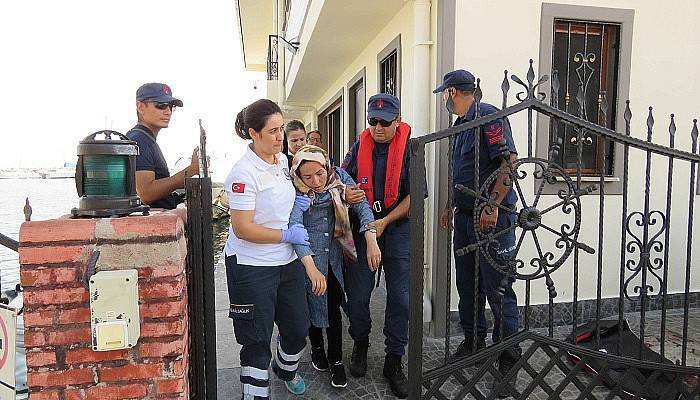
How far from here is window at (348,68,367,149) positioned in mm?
6443

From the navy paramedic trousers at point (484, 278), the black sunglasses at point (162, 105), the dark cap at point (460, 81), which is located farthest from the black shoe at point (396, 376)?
A: the black sunglasses at point (162, 105)

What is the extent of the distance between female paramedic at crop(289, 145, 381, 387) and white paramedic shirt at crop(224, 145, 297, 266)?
21 cm

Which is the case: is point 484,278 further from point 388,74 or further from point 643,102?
point 388,74

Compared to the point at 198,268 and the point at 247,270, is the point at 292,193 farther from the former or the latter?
the point at 198,268

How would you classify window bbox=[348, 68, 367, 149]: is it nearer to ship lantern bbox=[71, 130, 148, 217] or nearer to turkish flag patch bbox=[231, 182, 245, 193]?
turkish flag patch bbox=[231, 182, 245, 193]

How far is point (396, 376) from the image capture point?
2.86m

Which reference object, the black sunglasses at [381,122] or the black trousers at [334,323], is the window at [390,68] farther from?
the black trousers at [334,323]

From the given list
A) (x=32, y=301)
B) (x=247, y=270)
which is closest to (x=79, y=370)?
(x=32, y=301)

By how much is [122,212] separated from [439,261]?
2.45 m

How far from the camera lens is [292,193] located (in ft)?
8.30

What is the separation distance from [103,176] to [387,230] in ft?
5.81

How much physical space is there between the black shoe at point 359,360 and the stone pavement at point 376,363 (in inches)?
1.5

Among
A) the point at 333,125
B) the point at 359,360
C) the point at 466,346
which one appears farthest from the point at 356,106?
the point at 359,360

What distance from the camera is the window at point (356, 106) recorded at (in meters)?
6.44
